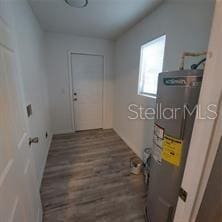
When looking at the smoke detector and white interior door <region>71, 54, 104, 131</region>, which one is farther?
white interior door <region>71, 54, 104, 131</region>

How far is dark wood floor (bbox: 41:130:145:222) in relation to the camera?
1504mm

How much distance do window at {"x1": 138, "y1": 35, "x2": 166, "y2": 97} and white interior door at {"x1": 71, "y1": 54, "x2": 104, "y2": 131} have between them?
1380mm

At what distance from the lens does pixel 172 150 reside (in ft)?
3.22

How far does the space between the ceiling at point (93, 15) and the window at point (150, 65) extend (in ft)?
1.50

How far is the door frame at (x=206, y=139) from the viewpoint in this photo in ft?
1.51

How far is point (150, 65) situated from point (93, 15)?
1176mm

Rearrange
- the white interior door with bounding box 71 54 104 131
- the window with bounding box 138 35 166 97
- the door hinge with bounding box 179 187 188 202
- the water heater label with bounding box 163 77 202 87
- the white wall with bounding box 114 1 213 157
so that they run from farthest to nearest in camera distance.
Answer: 1. the white interior door with bounding box 71 54 104 131
2. the window with bounding box 138 35 166 97
3. the white wall with bounding box 114 1 213 157
4. the water heater label with bounding box 163 77 202 87
5. the door hinge with bounding box 179 187 188 202

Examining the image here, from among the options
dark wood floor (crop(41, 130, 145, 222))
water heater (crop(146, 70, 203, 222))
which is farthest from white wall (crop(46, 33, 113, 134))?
water heater (crop(146, 70, 203, 222))

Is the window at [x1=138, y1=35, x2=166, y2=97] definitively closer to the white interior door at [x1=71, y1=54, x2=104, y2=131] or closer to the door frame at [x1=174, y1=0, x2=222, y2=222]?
the white interior door at [x1=71, y1=54, x2=104, y2=131]

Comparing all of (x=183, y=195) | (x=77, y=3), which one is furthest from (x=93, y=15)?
(x=183, y=195)

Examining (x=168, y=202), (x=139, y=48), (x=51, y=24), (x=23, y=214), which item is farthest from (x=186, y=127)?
(x=51, y=24)

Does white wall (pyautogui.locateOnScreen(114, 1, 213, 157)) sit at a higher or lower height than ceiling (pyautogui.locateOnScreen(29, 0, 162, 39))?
lower

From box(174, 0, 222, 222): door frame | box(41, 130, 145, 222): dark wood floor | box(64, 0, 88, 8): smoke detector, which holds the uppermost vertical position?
box(64, 0, 88, 8): smoke detector

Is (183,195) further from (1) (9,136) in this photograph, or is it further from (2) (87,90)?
(2) (87,90)
